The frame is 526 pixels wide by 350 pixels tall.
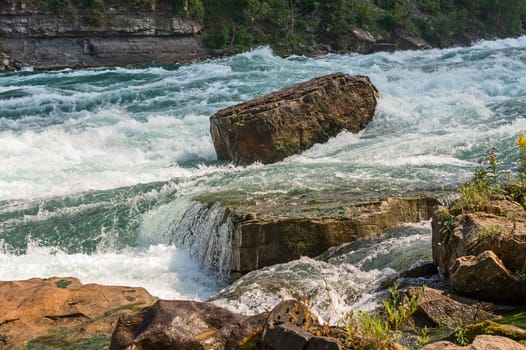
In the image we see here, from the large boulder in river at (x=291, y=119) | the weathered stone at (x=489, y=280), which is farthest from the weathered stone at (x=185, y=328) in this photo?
the large boulder in river at (x=291, y=119)

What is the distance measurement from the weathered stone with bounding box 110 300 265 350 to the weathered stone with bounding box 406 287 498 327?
1.20 meters

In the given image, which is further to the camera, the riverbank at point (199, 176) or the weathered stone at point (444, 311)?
the riverbank at point (199, 176)

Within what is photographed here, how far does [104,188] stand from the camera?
10.2m

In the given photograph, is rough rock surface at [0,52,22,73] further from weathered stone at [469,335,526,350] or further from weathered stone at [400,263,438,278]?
weathered stone at [469,335,526,350]

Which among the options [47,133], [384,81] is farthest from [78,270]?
[384,81]

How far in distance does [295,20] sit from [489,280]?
122 feet

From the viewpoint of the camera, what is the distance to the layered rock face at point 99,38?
3173 centimetres

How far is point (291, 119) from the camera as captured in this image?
11000 millimetres

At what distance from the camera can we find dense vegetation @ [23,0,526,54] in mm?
35656

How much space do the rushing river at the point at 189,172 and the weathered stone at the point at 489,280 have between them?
0.92m

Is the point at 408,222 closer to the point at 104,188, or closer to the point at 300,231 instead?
the point at 300,231

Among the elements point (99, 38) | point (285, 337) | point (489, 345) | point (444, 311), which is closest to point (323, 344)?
point (285, 337)

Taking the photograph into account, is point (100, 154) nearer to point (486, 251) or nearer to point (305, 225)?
point (305, 225)

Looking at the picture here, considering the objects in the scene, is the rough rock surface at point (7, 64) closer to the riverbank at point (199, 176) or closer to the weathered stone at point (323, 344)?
the riverbank at point (199, 176)
